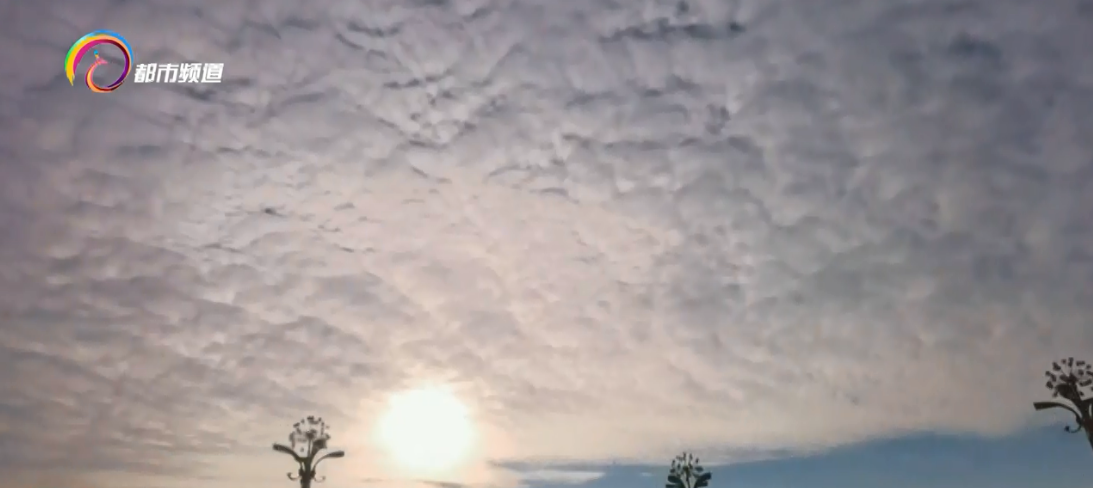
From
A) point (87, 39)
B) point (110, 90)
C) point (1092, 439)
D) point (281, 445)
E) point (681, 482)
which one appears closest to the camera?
point (87, 39)

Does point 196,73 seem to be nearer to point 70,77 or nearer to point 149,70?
point 149,70

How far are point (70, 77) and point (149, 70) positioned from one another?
4.89 feet

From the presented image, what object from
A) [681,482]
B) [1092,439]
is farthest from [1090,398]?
[681,482]

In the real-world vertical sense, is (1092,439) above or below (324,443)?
below

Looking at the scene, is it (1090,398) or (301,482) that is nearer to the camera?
(1090,398)

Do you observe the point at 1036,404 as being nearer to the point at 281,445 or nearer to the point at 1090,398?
the point at 1090,398

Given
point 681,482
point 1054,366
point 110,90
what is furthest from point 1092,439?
point 110,90

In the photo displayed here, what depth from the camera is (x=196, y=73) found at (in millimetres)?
11539

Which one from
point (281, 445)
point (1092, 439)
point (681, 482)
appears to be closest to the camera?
point (1092, 439)

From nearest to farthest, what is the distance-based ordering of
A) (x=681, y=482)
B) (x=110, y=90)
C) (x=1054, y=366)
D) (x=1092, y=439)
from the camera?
(x=110, y=90), (x=1092, y=439), (x=1054, y=366), (x=681, y=482)

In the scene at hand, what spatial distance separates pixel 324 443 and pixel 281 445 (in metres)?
1.29

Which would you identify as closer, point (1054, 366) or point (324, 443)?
point (1054, 366)

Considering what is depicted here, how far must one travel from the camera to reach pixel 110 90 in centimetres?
1180

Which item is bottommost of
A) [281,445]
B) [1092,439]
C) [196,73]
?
[1092,439]
